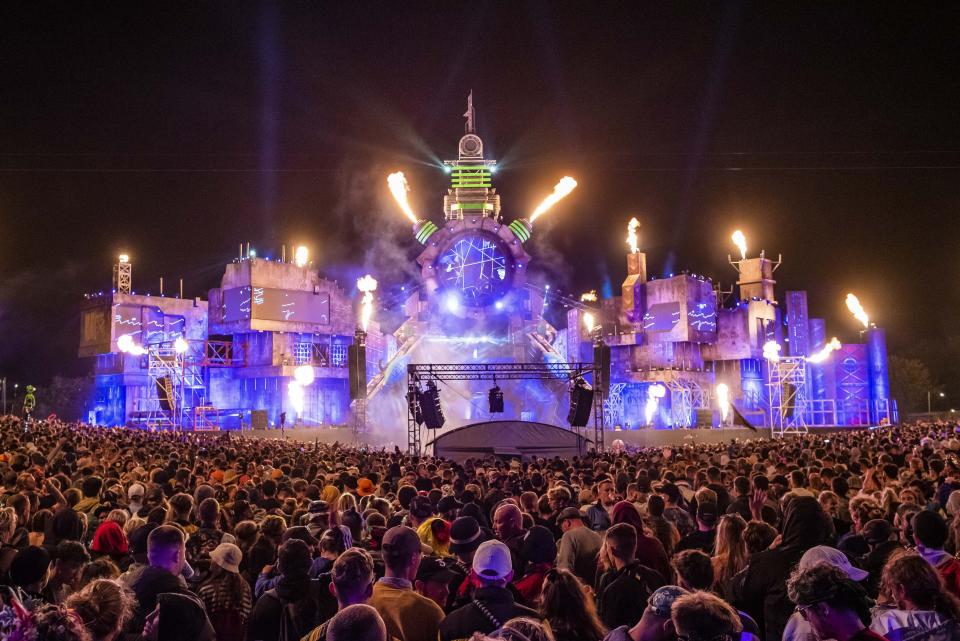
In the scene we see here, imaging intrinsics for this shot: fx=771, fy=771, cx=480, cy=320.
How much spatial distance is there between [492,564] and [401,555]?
0.71m

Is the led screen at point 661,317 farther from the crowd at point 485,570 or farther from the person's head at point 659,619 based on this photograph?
the person's head at point 659,619

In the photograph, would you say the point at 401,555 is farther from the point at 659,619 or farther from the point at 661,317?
the point at 661,317

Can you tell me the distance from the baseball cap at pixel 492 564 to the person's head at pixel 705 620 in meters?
1.25

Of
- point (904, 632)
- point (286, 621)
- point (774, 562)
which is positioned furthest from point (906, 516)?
point (286, 621)

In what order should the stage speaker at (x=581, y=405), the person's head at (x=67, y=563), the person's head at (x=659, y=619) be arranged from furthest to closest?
the stage speaker at (x=581, y=405)
the person's head at (x=67, y=563)
the person's head at (x=659, y=619)

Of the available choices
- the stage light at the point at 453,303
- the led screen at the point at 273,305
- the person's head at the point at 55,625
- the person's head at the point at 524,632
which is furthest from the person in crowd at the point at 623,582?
the led screen at the point at 273,305

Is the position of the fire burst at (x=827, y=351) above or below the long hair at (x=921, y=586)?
above

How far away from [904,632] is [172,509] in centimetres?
654

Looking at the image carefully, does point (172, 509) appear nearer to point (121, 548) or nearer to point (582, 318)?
point (121, 548)

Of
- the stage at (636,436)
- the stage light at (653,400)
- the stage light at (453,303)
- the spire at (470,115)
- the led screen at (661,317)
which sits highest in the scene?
the spire at (470,115)

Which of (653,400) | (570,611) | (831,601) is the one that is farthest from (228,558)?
(653,400)

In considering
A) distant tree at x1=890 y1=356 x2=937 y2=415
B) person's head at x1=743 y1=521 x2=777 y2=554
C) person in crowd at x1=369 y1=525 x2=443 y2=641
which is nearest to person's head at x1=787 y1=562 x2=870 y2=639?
person in crowd at x1=369 y1=525 x2=443 y2=641

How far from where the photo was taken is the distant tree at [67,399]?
6181 cm

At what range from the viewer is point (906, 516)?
21.5ft
